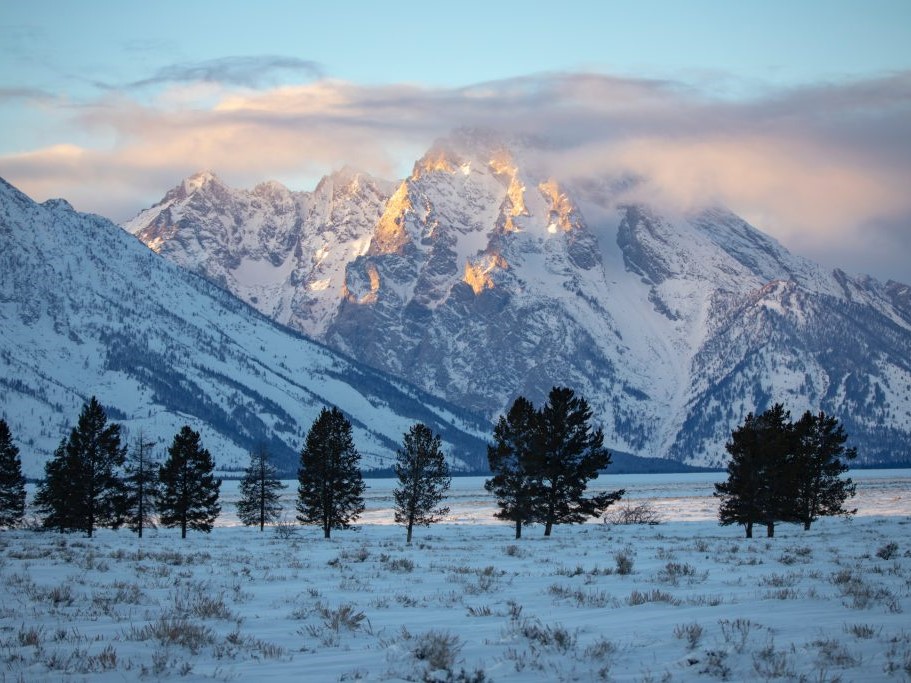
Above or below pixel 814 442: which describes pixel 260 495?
below

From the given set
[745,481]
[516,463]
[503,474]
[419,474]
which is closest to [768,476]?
[745,481]

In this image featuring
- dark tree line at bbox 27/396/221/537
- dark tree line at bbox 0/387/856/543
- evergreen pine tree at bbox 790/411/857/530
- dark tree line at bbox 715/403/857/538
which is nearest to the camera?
dark tree line at bbox 715/403/857/538

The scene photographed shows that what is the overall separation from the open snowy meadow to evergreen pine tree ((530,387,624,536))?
30.2m

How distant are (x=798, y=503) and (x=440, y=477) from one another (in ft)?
78.4

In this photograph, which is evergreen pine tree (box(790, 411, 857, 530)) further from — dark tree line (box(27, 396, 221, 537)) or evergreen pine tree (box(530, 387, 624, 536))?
dark tree line (box(27, 396, 221, 537))

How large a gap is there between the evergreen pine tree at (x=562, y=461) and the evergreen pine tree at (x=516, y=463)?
0.55 m

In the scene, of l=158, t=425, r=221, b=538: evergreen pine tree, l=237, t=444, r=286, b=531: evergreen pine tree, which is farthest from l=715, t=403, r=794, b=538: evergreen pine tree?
l=237, t=444, r=286, b=531: evergreen pine tree

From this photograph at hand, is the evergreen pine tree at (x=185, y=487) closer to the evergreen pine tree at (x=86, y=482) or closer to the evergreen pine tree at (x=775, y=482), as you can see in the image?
the evergreen pine tree at (x=86, y=482)

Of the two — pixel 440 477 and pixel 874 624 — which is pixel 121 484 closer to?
pixel 440 477

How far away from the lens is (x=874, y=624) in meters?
17.1

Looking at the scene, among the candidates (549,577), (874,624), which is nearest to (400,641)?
(874,624)

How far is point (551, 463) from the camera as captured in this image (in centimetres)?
6475

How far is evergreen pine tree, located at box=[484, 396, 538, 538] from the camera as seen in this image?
214 feet

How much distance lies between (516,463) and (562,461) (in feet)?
11.0
